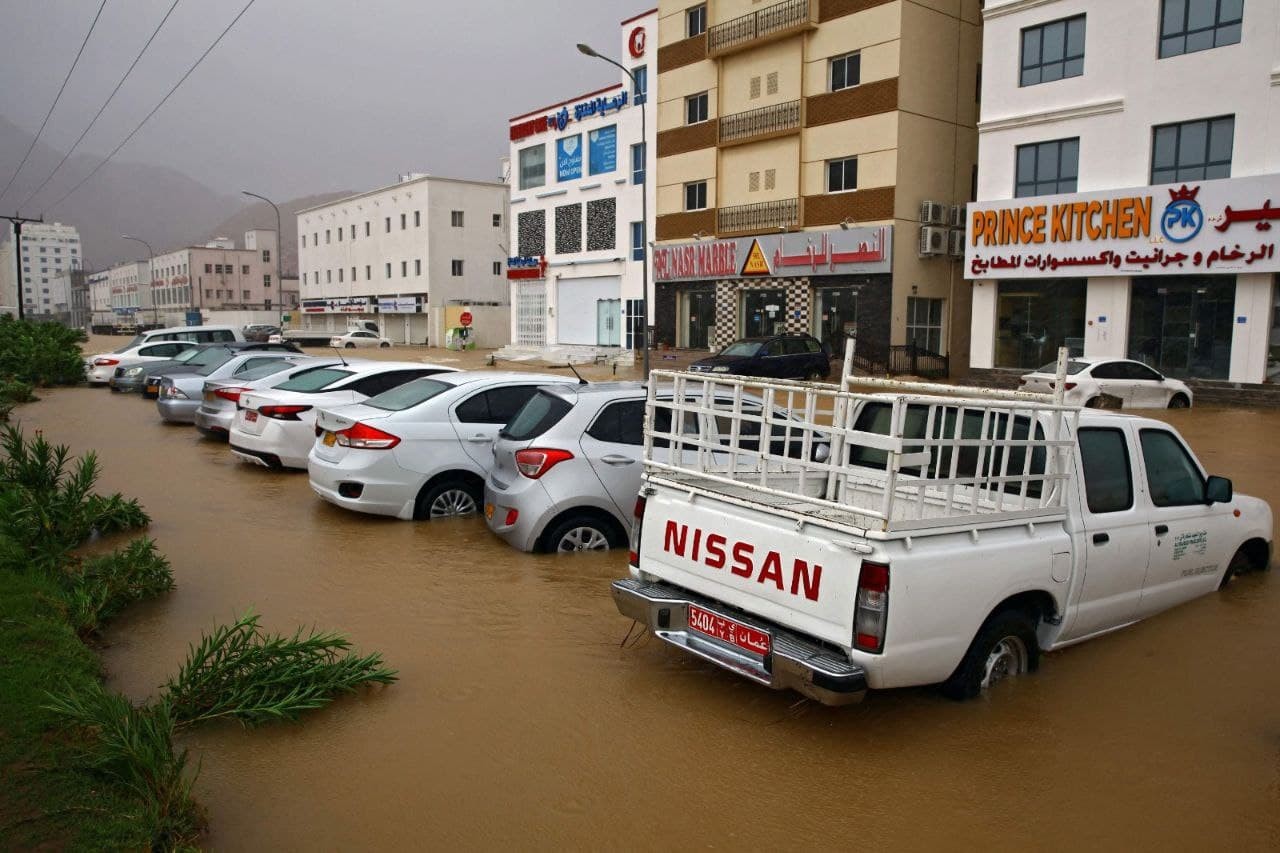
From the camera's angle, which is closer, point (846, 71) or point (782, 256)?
point (846, 71)

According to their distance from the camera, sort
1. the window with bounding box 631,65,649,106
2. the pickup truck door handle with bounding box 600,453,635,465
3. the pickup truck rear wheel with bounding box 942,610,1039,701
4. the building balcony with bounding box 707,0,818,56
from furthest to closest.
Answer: the window with bounding box 631,65,649,106
the building balcony with bounding box 707,0,818,56
the pickup truck door handle with bounding box 600,453,635,465
the pickup truck rear wheel with bounding box 942,610,1039,701

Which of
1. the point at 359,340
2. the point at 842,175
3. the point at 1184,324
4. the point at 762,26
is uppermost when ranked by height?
the point at 762,26

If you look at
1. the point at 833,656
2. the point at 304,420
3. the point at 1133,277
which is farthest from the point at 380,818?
the point at 1133,277

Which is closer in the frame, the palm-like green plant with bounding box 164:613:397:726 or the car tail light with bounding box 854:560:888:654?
the car tail light with bounding box 854:560:888:654

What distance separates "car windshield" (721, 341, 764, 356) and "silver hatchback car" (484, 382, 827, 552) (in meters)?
20.4

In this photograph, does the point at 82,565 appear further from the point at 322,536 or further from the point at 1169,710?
the point at 1169,710

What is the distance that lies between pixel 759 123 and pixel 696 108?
3888mm

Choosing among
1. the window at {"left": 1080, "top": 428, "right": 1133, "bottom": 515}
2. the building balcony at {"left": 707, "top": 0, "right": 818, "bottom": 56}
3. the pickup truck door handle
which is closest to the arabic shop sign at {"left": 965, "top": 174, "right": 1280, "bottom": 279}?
the building balcony at {"left": 707, "top": 0, "right": 818, "bottom": 56}

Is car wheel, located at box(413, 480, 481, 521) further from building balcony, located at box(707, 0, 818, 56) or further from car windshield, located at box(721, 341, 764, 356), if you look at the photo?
building balcony, located at box(707, 0, 818, 56)

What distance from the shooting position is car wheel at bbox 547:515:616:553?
766 cm

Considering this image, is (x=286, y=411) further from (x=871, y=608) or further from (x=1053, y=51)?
(x=1053, y=51)

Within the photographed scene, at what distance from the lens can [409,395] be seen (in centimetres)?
984

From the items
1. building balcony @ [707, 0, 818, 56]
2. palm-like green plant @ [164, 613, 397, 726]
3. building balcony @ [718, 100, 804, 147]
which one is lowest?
palm-like green plant @ [164, 613, 397, 726]

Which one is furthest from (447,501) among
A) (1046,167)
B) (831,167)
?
(831,167)
